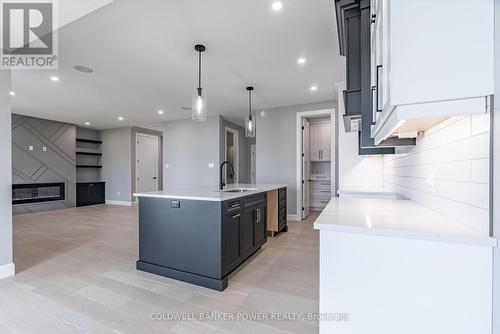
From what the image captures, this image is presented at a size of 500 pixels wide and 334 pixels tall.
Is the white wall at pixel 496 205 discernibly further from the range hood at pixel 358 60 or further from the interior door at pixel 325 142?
the interior door at pixel 325 142

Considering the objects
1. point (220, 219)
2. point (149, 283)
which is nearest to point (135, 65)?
point (220, 219)

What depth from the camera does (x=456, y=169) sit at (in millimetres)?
1162

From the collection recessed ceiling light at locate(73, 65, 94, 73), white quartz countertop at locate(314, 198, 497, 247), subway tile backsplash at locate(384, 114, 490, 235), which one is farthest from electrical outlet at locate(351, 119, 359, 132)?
recessed ceiling light at locate(73, 65, 94, 73)

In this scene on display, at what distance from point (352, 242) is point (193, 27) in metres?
2.42

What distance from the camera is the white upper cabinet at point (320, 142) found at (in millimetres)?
6285

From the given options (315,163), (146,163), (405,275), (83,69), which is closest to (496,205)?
(405,275)

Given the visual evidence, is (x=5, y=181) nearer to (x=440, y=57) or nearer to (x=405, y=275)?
(x=405, y=275)

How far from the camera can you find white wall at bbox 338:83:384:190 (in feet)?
10.5

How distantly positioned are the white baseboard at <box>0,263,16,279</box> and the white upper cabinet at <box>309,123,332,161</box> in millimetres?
5959

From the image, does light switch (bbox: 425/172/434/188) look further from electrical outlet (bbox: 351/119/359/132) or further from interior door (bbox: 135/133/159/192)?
interior door (bbox: 135/133/159/192)

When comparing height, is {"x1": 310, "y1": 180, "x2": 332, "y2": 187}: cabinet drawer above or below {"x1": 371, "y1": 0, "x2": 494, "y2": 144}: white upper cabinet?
below

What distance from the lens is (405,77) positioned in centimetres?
91

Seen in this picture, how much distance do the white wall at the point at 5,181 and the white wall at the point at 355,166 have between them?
3920mm

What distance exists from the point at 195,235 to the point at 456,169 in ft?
6.84
